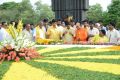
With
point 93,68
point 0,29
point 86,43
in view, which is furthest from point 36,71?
point 0,29

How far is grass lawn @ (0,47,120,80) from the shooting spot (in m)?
9.89

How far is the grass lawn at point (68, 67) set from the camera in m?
9.89

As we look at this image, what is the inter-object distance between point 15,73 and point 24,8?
91.8 m

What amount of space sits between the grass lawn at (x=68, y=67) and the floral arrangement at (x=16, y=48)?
1.29 ft

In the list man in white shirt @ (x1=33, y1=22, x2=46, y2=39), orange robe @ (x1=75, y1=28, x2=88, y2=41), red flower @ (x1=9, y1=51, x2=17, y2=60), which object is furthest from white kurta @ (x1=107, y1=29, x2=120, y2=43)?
red flower @ (x1=9, y1=51, x2=17, y2=60)

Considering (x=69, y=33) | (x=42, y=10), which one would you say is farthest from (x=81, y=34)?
(x=42, y=10)

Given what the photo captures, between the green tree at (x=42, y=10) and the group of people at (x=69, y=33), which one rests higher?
the group of people at (x=69, y=33)

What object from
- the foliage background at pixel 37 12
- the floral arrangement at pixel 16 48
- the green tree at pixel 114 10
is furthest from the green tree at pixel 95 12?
the floral arrangement at pixel 16 48

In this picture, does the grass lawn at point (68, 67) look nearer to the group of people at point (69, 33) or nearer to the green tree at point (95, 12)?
the group of people at point (69, 33)

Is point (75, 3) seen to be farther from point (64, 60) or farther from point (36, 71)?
point (36, 71)

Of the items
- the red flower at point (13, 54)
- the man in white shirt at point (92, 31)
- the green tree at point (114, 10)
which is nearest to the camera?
the red flower at point (13, 54)

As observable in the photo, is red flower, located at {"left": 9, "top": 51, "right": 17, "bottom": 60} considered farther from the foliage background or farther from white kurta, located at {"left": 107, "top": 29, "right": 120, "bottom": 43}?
the foliage background

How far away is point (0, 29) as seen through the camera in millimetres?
18250

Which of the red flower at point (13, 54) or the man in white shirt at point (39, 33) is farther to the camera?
the man in white shirt at point (39, 33)
